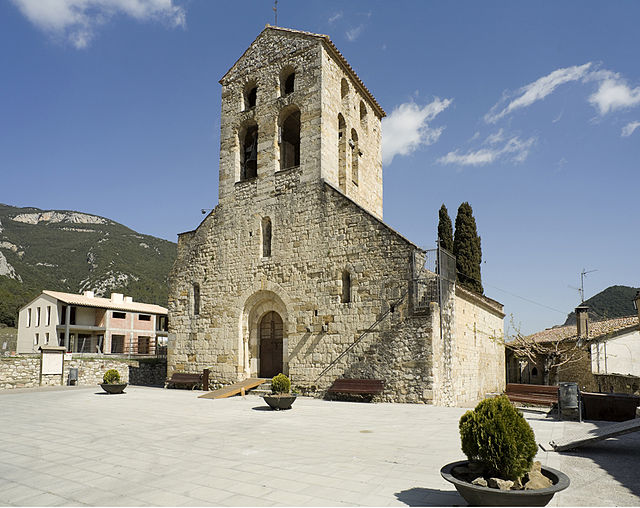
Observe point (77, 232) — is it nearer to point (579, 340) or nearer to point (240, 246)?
point (240, 246)

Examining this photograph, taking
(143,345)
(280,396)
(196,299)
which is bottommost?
(143,345)


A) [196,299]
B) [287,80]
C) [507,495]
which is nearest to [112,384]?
[196,299]

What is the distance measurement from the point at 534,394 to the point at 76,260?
66509 millimetres

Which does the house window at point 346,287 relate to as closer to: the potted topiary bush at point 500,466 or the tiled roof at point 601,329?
the potted topiary bush at point 500,466

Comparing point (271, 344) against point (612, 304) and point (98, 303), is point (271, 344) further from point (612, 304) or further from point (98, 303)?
point (612, 304)

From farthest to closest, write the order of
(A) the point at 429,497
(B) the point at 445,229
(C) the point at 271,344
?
(B) the point at 445,229, (C) the point at 271,344, (A) the point at 429,497

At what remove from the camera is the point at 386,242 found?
14797mm

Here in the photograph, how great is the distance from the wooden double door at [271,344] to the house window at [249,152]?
6009 millimetres

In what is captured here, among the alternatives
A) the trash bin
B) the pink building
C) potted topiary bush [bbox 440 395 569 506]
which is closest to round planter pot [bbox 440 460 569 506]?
potted topiary bush [bbox 440 395 569 506]

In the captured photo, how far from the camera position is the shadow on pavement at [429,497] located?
4.64 meters

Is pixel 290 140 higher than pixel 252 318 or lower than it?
higher

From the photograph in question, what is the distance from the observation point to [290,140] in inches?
817

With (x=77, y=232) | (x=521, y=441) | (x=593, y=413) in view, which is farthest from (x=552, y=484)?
(x=77, y=232)

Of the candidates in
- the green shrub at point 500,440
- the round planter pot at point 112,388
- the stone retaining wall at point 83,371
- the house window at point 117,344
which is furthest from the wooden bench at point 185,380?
the house window at point 117,344
